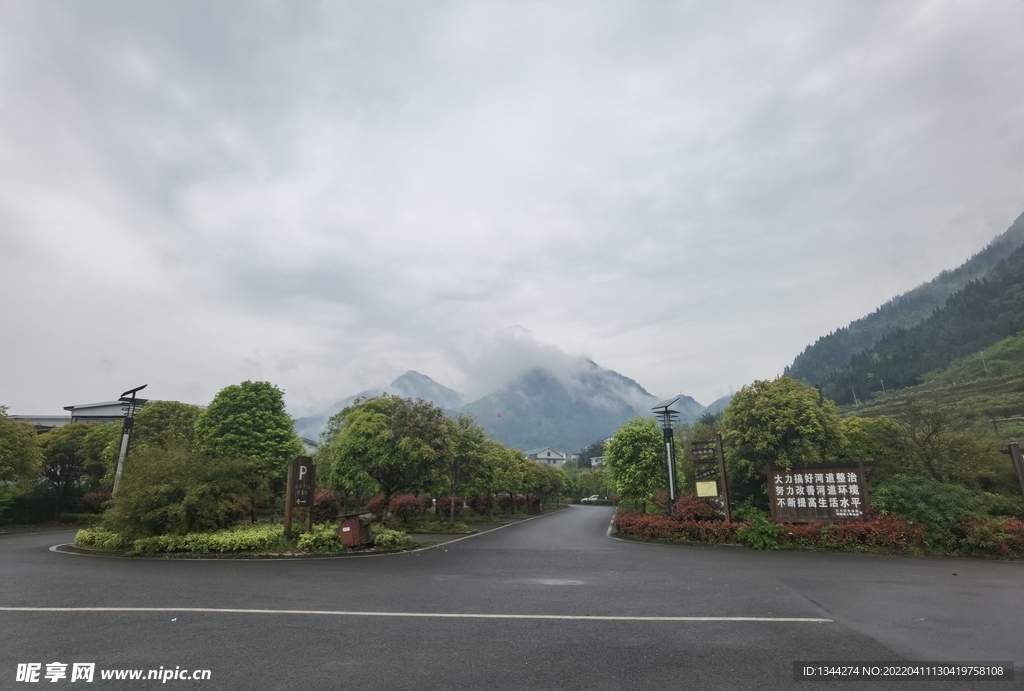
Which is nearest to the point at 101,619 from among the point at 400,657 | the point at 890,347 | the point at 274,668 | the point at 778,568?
the point at 274,668

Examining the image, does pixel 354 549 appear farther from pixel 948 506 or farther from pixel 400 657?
pixel 948 506

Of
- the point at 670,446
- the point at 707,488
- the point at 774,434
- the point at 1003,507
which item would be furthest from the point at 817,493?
the point at 670,446

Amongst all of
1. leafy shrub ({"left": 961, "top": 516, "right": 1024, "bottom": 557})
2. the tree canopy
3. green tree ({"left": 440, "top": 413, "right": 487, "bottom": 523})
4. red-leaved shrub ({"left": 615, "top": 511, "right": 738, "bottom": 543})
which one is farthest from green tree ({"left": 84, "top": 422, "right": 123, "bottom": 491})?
leafy shrub ({"left": 961, "top": 516, "right": 1024, "bottom": 557})

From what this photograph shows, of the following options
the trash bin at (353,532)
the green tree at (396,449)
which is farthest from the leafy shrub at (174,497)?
the green tree at (396,449)

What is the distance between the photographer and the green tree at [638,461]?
88.4 ft

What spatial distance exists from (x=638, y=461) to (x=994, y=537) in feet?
49.0

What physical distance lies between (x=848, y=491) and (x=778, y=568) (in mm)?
6584

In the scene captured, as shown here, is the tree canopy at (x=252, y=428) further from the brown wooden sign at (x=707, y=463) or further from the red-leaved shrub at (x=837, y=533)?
the brown wooden sign at (x=707, y=463)

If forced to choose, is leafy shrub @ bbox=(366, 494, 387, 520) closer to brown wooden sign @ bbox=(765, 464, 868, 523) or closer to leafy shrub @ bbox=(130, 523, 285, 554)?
leafy shrub @ bbox=(130, 523, 285, 554)

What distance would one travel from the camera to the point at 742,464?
20141 millimetres

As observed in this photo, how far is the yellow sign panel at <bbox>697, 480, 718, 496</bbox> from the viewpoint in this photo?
19500 millimetres

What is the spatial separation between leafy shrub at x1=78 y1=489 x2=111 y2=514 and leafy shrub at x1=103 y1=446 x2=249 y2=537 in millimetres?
20474

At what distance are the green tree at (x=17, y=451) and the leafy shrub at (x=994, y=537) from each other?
131ft

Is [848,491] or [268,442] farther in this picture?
[268,442]
